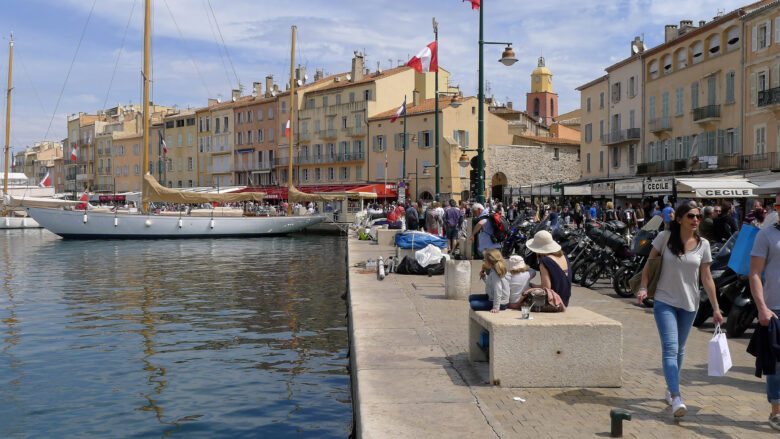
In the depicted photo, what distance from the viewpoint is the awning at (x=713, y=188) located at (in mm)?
22875

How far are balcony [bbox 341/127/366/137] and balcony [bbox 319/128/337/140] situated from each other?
61.5 inches

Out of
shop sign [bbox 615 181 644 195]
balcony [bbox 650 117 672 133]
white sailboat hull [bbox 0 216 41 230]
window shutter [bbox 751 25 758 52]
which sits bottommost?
white sailboat hull [bbox 0 216 41 230]

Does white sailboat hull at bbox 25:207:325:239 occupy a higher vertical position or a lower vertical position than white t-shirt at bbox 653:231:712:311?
lower

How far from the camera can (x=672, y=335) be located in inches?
213

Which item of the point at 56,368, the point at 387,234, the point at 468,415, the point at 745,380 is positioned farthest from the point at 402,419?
the point at 387,234

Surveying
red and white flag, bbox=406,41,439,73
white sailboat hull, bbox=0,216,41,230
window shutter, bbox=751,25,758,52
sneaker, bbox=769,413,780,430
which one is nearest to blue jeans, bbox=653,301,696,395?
sneaker, bbox=769,413,780,430

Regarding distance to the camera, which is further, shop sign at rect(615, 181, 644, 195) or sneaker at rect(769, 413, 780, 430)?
shop sign at rect(615, 181, 644, 195)

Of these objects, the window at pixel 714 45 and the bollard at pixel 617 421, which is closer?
the bollard at pixel 617 421

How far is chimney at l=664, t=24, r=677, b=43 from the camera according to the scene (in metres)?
44.3

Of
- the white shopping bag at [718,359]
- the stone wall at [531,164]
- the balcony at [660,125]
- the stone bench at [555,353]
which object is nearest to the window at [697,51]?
the balcony at [660,125]

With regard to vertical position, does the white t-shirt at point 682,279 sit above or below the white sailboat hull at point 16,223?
above

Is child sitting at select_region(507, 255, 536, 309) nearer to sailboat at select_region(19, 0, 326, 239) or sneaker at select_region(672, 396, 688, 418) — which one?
sneaker at select_region(672, 396, 688, 418)

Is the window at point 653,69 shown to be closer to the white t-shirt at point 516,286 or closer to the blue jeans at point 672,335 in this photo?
the white t-shirt at point 516,286

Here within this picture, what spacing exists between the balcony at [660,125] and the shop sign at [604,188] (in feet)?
40.1
